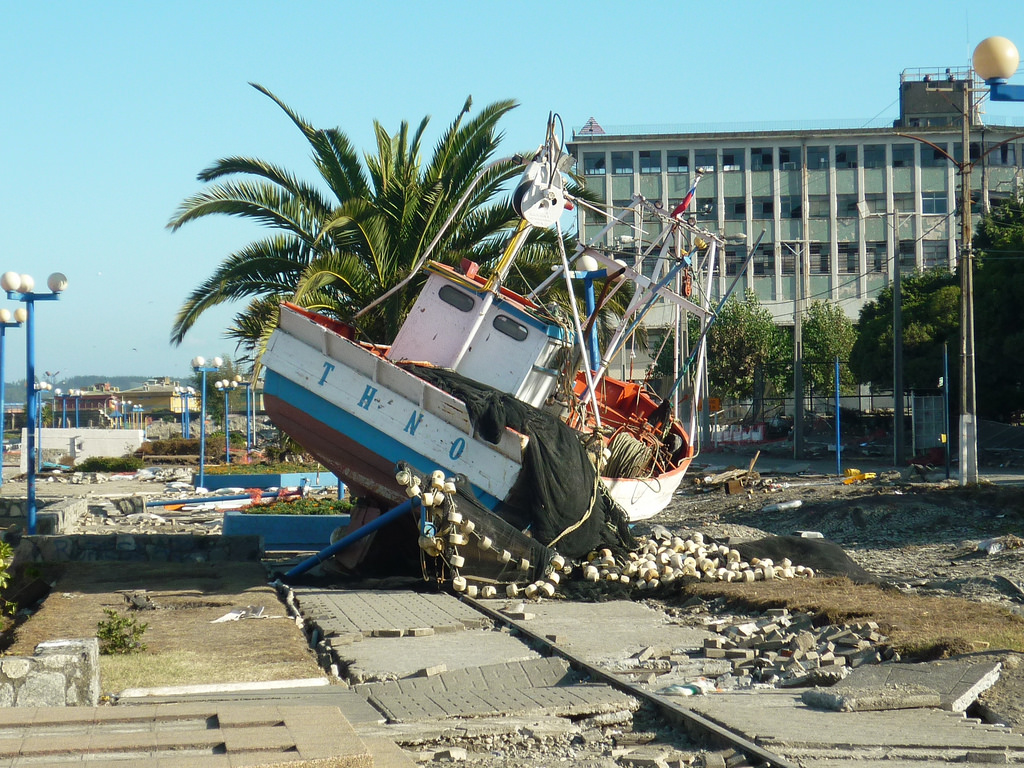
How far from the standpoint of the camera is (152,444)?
53719 millimetres

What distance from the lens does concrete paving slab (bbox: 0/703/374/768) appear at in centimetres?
437

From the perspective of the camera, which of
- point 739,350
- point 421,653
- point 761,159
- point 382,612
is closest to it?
point 421,653

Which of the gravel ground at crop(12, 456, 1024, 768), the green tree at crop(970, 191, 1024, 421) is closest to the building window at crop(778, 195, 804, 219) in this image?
the green tree at crop(970, 191, 1024, 421)

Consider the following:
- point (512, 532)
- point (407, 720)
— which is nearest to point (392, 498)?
point (512, 532)

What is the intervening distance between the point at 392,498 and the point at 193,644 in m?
4.60

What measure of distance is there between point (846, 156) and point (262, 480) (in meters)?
59.2

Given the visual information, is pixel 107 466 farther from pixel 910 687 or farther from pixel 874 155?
pixel 874 155

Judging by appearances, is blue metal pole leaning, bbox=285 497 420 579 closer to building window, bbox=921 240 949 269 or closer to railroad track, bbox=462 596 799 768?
railroad track, bbox=462 596 799 768

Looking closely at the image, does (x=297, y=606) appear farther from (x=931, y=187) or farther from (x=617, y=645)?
(x=931, y=187)

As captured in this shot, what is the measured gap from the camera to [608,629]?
10125 millimetres

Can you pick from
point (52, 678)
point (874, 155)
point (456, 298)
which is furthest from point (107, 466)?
point (874, 155)

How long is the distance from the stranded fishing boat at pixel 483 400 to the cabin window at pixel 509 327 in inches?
0.5

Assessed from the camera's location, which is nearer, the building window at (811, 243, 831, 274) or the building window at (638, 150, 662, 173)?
the building window at (638, 150, 662, 173)

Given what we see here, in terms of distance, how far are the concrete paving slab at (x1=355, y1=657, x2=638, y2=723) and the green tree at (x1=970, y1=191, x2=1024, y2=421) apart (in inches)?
1240
